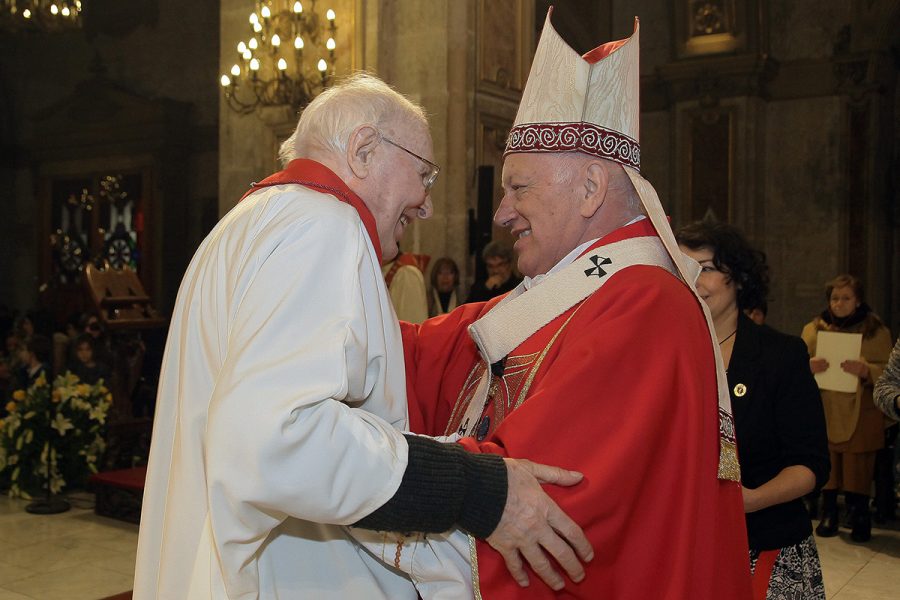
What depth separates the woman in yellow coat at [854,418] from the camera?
620 cm

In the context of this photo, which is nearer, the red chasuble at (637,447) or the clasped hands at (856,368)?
the red chasuble at (637,447)

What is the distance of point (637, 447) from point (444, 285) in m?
5.54

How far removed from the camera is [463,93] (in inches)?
288

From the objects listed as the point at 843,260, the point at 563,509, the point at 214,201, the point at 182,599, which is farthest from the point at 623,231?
the point at 214,201

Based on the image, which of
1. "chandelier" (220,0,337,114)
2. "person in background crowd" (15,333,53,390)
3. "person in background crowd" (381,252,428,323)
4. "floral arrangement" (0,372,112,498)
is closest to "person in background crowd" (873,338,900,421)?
"person in background crowd" (381,252,428,323)

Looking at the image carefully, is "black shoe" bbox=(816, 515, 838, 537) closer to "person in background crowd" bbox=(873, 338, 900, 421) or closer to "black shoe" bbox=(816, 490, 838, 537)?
"black shoe" bbox=(816, 490, 838, 537)

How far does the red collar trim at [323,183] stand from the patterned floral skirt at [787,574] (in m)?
1.50

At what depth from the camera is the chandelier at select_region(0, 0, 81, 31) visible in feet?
28.9

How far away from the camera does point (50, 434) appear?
666cm

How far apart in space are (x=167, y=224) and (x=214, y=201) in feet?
2.79

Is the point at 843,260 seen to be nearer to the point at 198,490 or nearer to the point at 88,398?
the point at 88,398

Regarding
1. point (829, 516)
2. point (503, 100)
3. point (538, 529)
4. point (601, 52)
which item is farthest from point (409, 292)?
point (538, 529)

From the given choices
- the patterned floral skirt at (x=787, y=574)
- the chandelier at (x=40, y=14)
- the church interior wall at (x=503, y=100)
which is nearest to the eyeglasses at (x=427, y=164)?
the patterned floral skirt at (x=787, y=574)

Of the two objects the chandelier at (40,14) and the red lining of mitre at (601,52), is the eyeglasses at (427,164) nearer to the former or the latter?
the red lining of mitre at (601,52)
